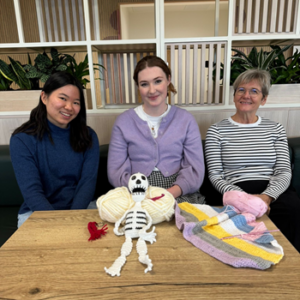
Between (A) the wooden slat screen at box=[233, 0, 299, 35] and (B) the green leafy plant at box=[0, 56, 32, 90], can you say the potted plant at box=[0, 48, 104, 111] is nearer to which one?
(B) the green leafy plant at box=[0, 56, 32, 90]

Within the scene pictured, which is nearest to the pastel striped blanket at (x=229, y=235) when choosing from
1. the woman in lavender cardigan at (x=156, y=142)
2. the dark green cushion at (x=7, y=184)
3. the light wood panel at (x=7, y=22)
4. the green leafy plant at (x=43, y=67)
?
the woman in lavender cardigan at (x=156, y=142)

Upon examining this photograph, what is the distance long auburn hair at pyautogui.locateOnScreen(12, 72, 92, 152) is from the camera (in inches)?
46.6

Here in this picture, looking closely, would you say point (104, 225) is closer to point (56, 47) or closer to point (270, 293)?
point (270, 293)

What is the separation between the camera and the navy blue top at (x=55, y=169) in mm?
1155

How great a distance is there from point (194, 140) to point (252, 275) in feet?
2.67

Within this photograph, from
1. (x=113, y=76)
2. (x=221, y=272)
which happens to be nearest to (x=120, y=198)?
(x=221, y=272)

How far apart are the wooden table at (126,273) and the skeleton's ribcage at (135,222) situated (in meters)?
0.04

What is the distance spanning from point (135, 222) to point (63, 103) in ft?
2.38

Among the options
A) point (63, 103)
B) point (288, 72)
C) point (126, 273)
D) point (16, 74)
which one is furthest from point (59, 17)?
point (126, 273)

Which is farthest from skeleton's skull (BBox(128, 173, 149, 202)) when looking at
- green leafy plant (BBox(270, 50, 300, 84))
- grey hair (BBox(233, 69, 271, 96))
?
green leafy plant (BBox(270, 50, 300, 84))

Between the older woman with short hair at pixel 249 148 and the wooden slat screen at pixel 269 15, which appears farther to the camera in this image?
the wooden slat screen at pixel 269 15

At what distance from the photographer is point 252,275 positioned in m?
0.58

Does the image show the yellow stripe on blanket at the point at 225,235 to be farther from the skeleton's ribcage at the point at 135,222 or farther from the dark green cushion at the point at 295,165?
the dark green cushion at the point at 295,165

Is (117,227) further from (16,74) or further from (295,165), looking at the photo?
(16,74)
